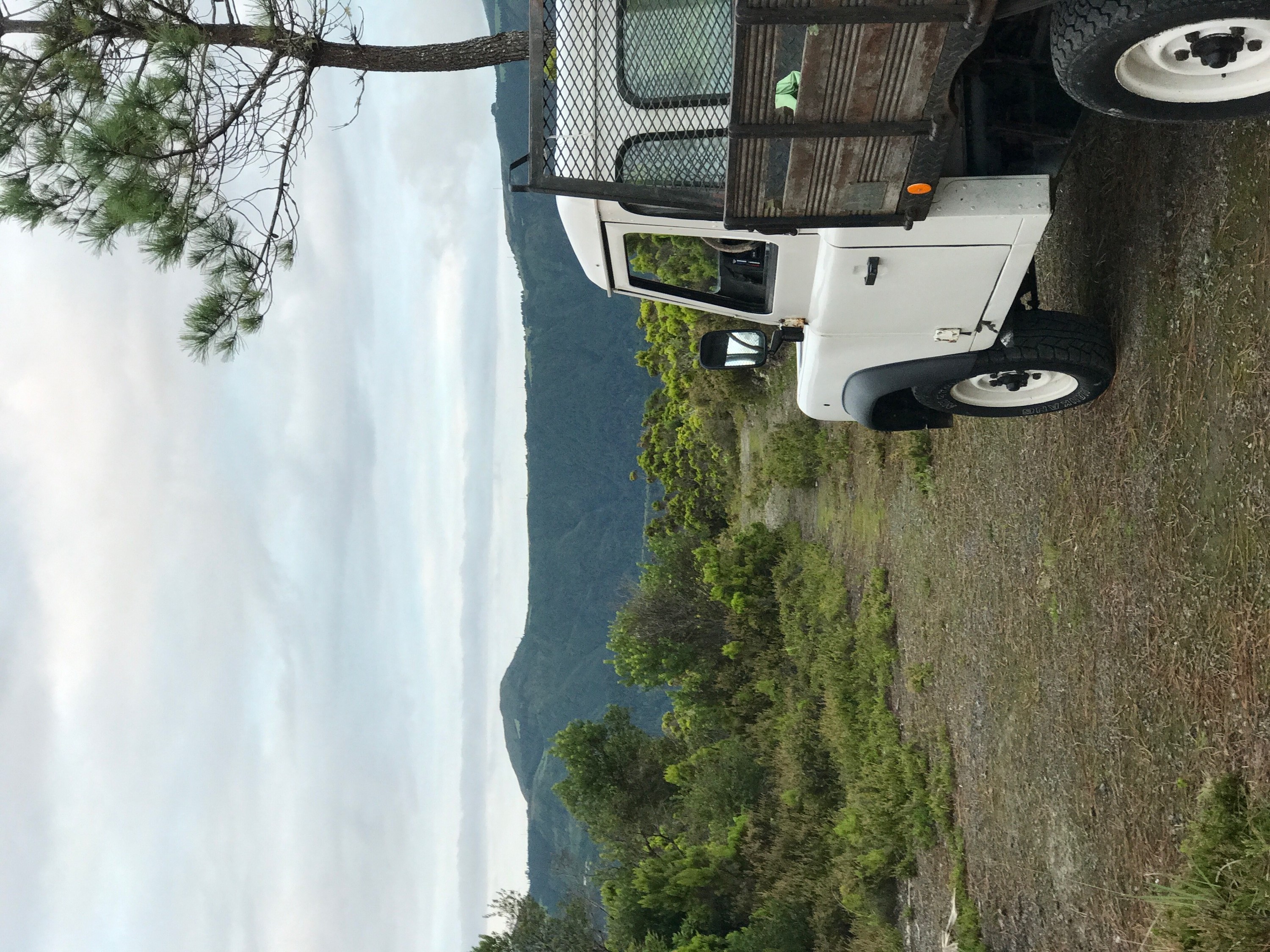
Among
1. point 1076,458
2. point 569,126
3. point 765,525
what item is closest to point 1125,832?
point 1076,458

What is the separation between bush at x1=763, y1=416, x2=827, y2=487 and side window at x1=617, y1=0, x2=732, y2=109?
33.2 ft

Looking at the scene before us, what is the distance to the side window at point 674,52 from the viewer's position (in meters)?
4.55

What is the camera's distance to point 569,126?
5.06 meters

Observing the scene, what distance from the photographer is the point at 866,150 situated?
4.40 metres

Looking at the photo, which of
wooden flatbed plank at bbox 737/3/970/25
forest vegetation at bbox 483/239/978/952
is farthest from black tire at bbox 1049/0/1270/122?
forest vegetation at bbox 483/239/978/952

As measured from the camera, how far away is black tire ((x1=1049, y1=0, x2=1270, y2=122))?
12.7 ft

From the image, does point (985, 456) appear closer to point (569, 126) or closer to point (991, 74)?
point (991, 74)

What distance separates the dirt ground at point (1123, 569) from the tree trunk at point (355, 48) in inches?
168

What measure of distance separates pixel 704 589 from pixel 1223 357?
46.6ft

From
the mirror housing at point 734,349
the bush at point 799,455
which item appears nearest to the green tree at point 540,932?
the bush at point 799,455

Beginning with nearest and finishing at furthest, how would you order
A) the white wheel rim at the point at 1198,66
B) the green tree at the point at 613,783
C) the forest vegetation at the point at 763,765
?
the white wheel rim at the point at 1198,66 < the forest vegetation at the point at 763,765 < the green tree at the point at 613,783

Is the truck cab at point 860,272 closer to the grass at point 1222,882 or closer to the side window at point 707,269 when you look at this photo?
the side window at point 707,269

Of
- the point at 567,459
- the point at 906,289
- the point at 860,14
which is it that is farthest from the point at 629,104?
the point at 567,459

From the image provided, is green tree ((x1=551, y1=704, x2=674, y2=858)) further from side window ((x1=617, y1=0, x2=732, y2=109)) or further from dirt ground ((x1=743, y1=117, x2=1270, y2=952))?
side window ((x1=617, y1=0, x2=732, y2=109))
